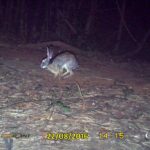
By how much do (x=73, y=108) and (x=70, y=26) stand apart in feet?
31.8

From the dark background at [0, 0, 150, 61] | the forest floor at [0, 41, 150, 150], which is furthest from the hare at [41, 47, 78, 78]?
the dark background at [0, 0, 150, 61]

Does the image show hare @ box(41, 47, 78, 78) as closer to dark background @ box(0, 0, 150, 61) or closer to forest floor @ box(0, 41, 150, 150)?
forest floor @ box(0, 41, 150, 150)

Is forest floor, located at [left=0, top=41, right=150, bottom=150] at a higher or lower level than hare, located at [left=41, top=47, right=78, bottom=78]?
lower

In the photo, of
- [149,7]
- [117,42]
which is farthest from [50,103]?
[149,7]

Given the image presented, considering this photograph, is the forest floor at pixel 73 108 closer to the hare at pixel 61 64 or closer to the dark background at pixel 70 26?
the hare at pixel 61 64

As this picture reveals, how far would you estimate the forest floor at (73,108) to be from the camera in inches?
255

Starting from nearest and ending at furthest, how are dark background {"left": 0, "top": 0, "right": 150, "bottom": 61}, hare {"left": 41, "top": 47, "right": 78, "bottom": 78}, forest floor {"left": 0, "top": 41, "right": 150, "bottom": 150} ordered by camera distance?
forest floor {"left": 0, "top": 41, "right": 150, "bottom": 150}, hare {"left": 41, "top": 47, "right": 78, "bottom": 78}, dark background {"left": 0, "top": 0, "right": 150, "bottom": 61}

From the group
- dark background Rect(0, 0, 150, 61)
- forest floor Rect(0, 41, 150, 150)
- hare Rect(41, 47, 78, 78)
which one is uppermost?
dark background Rect(0, 0, 150, 61)

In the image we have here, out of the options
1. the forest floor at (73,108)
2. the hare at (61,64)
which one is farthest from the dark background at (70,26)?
the hare at (61,64)

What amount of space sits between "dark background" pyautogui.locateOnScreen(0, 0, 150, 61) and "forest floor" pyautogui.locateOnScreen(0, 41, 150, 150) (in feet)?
14.7

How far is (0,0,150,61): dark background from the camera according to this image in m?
16.8

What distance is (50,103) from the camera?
26.9 feet

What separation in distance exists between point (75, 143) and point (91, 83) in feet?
12.9

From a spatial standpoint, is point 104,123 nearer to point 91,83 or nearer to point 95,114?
point 95,114
